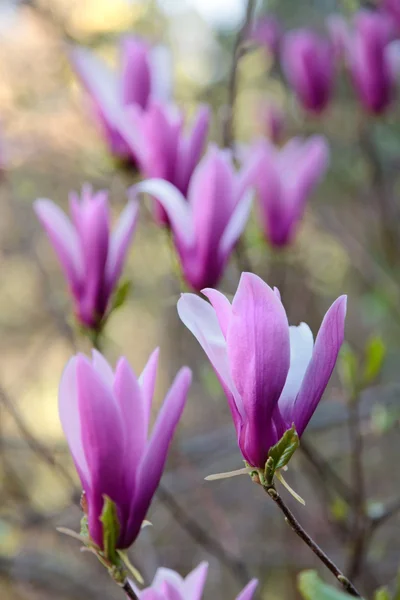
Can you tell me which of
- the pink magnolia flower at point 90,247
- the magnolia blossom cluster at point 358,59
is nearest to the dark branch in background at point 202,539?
the pink magnolia flower at point 90,247

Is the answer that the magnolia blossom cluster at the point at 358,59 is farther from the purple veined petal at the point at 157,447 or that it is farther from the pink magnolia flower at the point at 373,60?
the purple veined petal at the point at 157,447

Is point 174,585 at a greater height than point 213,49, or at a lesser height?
greater

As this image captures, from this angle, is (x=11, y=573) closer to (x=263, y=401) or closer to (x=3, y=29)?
(x=263, y=401)

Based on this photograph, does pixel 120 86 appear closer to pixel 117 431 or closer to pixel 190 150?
pixel 190 150

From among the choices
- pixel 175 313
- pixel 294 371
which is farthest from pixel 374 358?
pixel 175 313

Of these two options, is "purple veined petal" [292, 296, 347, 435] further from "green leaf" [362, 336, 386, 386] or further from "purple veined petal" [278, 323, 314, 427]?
"green leaf" [362, 336, 386, 386]

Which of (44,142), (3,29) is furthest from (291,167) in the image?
(3,29)
